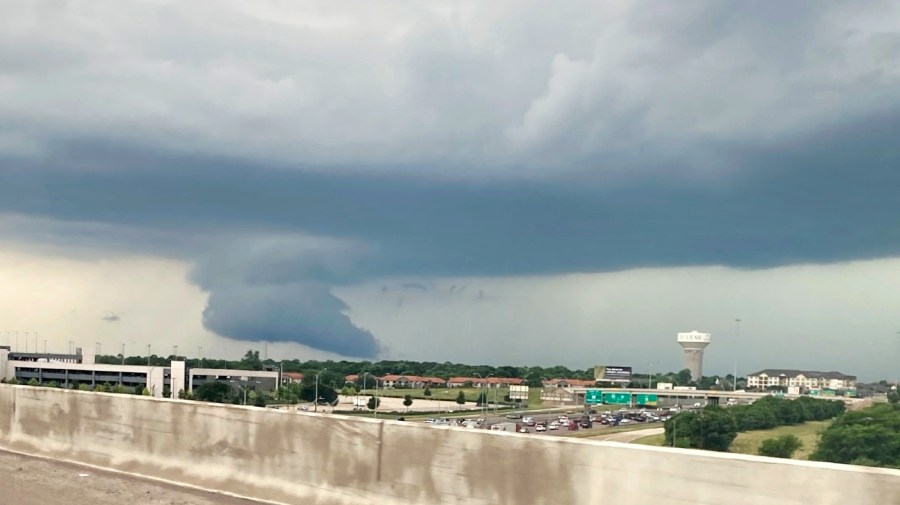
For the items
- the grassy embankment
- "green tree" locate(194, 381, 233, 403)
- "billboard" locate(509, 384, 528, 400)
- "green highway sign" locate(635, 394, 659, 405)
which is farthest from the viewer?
"green highway sign" locate(635, 394, 659, 405)

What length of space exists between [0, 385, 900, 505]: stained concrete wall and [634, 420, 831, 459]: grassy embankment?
6.64 m

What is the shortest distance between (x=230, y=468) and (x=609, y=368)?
211 ft

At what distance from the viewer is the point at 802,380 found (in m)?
48.1

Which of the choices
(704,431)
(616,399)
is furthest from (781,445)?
(616,399)

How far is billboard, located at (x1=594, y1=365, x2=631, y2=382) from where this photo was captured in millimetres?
66200

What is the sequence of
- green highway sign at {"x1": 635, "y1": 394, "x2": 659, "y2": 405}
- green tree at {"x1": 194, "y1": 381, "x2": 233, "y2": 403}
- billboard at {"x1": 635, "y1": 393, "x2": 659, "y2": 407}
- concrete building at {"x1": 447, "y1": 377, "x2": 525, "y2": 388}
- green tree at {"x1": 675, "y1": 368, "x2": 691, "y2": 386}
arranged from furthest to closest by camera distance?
green tree at {"x1": 675, "y1": 368, "x2": 691, "y2": 386} < concrete building at {"x1": 447, "y1": 377, "x2": 525, "y2": 388} < green highway sign at {"x1": 635, "y1": 394, "x2": 659, "y2": 405} < billboard at {"x1": 635, "y1": 393, "x2": 659, "y2": 407} < green tree at {"x1": 194, "y1": 381, "x2": 233, "y2": 403}

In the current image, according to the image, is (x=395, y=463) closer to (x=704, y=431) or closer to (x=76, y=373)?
(x=704, y=431)

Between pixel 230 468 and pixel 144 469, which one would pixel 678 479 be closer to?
pixel 230 468

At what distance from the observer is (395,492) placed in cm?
927

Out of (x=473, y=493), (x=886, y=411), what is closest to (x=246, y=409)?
(x=473, y=493)

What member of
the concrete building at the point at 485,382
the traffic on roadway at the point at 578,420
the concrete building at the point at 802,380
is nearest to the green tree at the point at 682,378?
the concrete building at the point at 802,380

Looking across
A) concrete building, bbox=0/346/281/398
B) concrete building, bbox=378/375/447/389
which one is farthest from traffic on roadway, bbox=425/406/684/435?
concrete building, bbox=0/346/281/398

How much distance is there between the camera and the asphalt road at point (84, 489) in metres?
10.5

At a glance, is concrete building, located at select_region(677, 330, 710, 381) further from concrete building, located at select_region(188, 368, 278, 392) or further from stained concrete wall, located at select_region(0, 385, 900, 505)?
stained concrete wall, located at select_region(0, 385, 900, 505)
